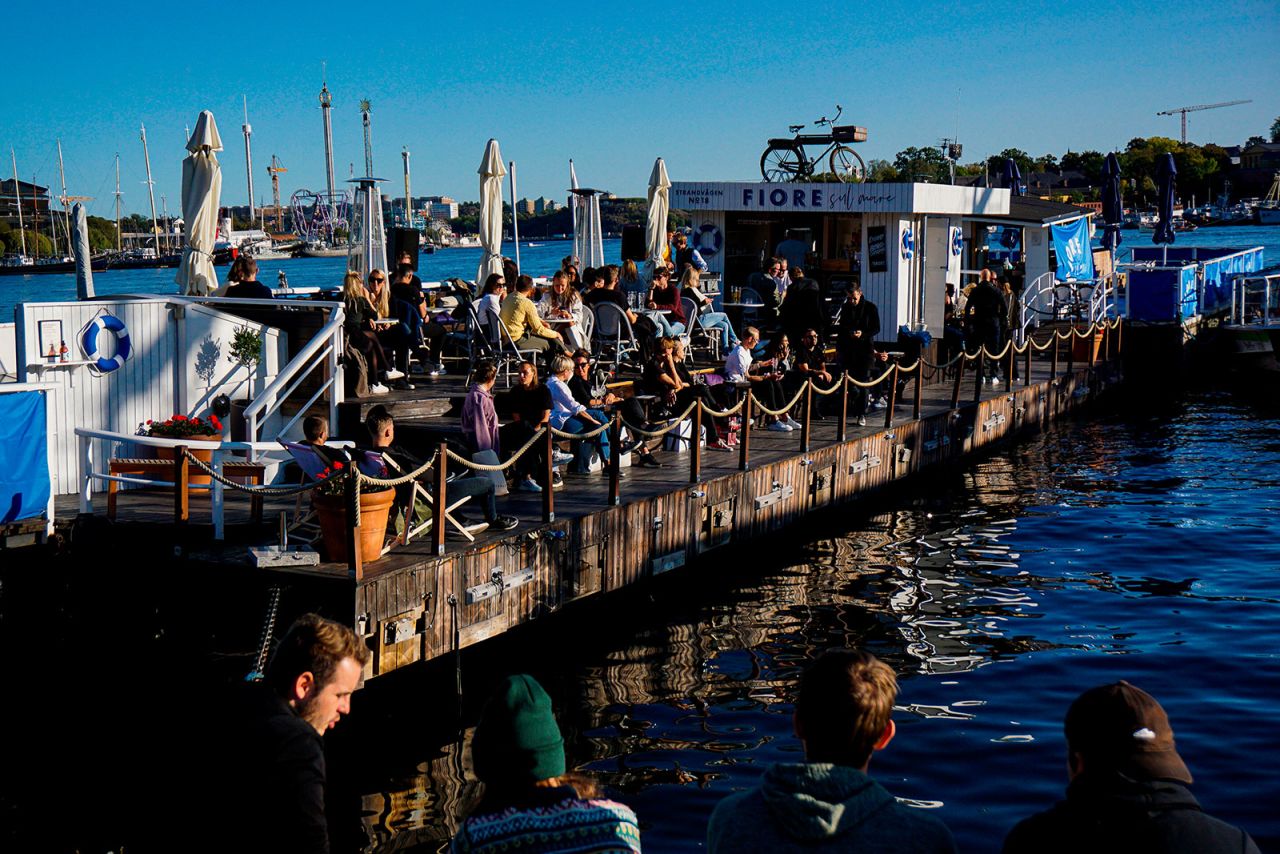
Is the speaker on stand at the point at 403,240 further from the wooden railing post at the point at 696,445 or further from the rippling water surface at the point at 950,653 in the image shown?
the wooden railing post at the point at 696,445

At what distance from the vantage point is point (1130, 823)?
125 inches

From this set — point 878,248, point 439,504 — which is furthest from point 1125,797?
point 878,248

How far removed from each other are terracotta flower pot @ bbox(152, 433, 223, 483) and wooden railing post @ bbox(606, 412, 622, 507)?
3.29 m

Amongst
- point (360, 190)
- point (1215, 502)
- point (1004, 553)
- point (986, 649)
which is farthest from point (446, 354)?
Answer: point (1215, 502)

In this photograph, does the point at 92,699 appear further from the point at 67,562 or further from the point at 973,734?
the point at 973,734

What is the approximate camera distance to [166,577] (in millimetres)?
9609

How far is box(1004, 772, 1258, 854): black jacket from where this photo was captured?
313 cm

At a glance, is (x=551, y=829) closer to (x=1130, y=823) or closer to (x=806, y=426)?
(x=1130, y=823)

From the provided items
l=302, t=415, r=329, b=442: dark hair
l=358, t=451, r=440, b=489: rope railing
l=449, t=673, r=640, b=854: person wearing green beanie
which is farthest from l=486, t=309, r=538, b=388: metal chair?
l=449, t=673, r=640, b=854: person wearing green beanie

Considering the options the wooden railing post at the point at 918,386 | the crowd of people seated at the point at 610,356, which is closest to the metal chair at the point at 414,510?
the crowd of people seated at the point at 610,356

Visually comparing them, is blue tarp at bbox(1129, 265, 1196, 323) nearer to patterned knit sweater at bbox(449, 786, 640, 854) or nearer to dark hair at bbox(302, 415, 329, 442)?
dark hair at bbox(302, 415, 329, 442)

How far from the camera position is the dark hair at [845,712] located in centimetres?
328

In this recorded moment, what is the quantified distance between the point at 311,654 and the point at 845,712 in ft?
5.07

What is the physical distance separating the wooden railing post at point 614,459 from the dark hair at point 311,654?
23.6 feet
